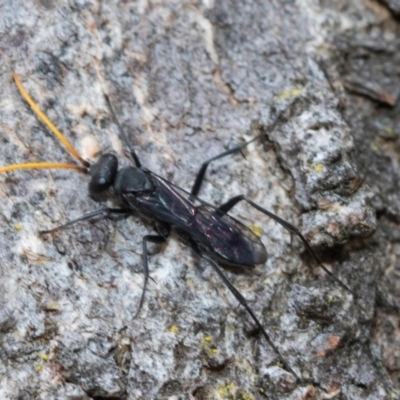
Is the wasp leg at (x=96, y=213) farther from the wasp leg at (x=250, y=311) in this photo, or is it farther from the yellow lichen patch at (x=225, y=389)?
the yellow lichen patch at (x=225, y=389)

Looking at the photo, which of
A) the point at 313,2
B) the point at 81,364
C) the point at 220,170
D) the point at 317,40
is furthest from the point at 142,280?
the point at 313,2

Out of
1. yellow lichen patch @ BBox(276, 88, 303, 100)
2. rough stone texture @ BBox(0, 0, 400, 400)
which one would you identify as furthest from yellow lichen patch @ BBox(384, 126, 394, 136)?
yellow lichen patch @ BBox(276, 88, 303, 100)

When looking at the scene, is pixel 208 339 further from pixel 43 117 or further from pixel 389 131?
pixel 389 131

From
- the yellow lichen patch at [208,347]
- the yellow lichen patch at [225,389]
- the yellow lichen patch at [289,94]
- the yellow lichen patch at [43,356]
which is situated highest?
the yellow lichen patch at [289,94]

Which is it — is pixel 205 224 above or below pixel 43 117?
below

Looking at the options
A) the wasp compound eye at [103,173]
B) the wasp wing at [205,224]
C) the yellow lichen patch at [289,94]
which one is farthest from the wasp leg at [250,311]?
the yellow lichen patch at [289,94]

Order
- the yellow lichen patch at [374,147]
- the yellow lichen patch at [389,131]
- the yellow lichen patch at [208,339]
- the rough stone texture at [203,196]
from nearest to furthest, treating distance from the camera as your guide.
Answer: the rough stone texture at [203,196]
the yellow lichen patch at [208,339]
the yellow lichen patch at [374,147]
the yellow lichen patch at [389,131]

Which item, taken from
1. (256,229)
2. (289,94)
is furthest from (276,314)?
(289,94)
